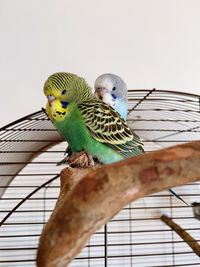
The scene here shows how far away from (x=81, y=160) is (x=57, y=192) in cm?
92

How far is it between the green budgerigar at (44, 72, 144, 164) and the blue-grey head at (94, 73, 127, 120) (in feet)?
0.37

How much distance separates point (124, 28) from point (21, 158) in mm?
770

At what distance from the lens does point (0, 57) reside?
4.73ft

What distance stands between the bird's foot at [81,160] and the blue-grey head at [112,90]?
9.5 inches

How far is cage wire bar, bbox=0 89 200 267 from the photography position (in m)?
1.24

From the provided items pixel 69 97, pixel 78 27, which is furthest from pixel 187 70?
pixel 69 97

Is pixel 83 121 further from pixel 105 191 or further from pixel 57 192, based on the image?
pixel 57 192

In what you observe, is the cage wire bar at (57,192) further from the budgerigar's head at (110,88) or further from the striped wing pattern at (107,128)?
the striped wing pattern at (107,128)

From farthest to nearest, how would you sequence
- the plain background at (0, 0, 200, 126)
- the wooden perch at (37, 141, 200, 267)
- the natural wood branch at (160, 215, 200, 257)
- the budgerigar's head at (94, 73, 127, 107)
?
the plain background at (0, 0, 200, 126) → the natural wood branch at (160, 215, 200, 257) → the budgerigar's head at (94, 73, 127, 107) → the wooden perch at (37, 141, 200, 267)

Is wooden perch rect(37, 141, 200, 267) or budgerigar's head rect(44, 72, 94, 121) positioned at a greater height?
budgerigar's head rect(44, 72, 94, 121)

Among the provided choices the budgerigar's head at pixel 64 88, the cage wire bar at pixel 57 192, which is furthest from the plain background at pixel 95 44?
the budgerigar's head at pixel 64 88

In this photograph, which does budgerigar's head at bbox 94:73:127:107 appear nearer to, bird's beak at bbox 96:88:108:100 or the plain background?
bird's beak at bbox 96:88:108:100

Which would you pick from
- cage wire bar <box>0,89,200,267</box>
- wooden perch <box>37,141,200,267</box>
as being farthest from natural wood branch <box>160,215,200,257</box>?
wooden perch <box>37,141,200,267</box>

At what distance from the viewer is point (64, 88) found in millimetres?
755
